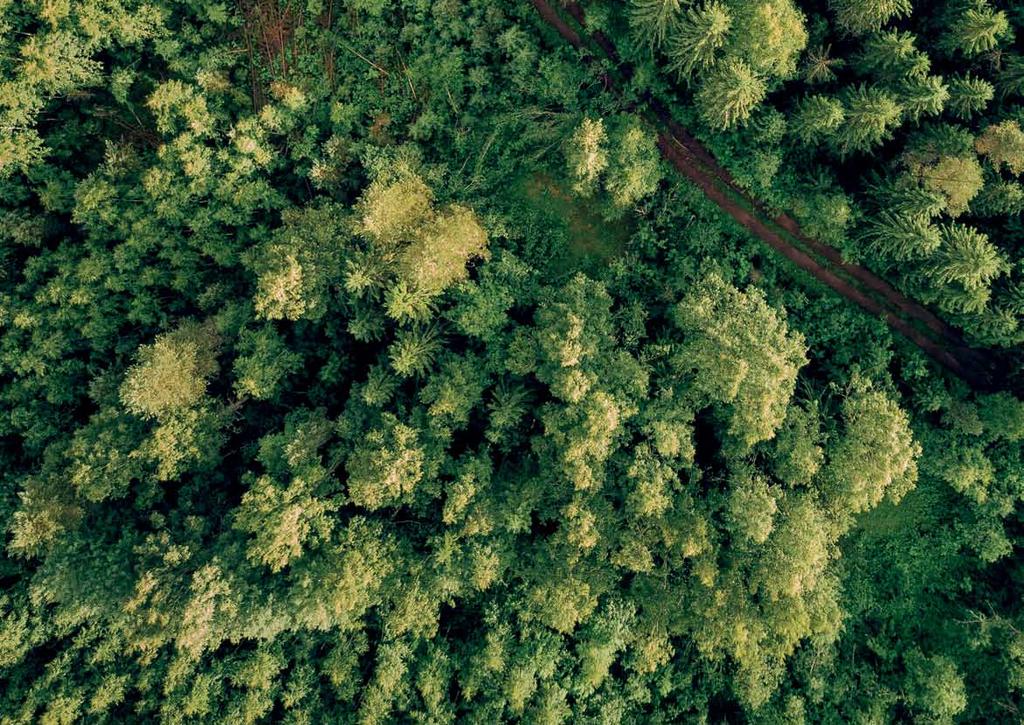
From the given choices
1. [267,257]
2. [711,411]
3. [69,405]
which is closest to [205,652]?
[69,405]

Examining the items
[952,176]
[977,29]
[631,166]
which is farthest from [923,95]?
[631,166]

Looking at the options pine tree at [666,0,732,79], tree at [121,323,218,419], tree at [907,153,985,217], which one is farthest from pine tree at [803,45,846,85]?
tree at [121,323,218,419]

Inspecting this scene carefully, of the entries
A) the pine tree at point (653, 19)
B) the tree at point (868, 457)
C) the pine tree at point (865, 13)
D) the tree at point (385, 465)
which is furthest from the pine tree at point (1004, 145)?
the tree at point (385, 465)

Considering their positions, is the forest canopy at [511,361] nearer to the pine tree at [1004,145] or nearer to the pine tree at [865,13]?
the pine tree at [1004,145]

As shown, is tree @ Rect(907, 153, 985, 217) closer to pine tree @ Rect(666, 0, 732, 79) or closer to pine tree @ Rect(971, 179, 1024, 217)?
pine tree @ Rect(971, 179, 1024, 217)

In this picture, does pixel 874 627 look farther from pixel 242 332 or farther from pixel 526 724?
pixel 242 332

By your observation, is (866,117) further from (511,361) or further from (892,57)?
(511,361)
